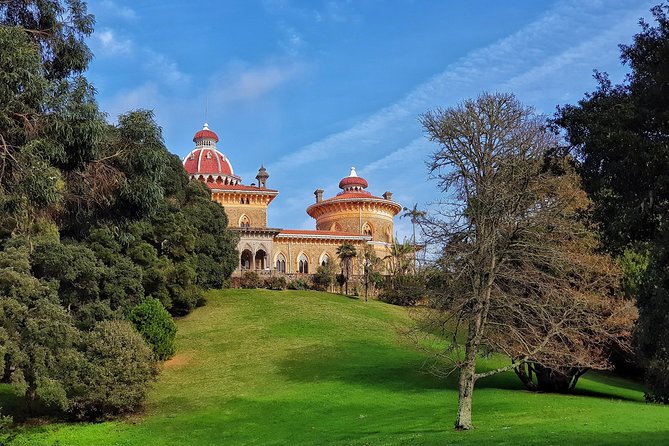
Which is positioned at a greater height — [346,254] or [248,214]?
[248,214]

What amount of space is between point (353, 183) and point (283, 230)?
15997 mm

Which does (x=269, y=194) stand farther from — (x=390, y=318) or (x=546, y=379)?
(x=546, y=379)

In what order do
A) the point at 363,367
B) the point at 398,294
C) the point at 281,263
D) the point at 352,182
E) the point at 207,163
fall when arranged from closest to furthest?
the point at 363,367
the point at 398,294
the point at 281,263
the point at 207,163
the point at 352,182

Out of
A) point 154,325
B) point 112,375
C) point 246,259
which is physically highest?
point 246,259

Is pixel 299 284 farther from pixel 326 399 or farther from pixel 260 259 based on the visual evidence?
pixel 326 399

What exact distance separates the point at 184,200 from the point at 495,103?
33399 millimetres

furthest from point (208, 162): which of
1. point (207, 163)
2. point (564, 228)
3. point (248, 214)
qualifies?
point (564, 228)

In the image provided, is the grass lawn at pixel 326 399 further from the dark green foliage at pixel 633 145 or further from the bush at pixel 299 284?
the bush at pixel 299 284

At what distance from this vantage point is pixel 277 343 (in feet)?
123

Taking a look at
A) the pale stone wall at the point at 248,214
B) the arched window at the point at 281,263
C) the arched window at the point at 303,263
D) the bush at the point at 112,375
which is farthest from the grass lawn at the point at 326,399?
the pale stone wall at the point at 248,214

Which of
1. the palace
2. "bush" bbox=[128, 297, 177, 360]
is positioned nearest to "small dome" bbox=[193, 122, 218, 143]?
the palace

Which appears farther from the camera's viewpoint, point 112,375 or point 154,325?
point 154,325

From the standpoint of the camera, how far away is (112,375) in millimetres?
24859

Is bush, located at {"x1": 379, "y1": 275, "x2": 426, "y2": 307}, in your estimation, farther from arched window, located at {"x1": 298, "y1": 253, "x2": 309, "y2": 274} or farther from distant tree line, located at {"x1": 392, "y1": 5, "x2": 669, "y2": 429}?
distant tree line, located at {"x1": 392, "y1": 5, "x2": 669, "y2": 429}
